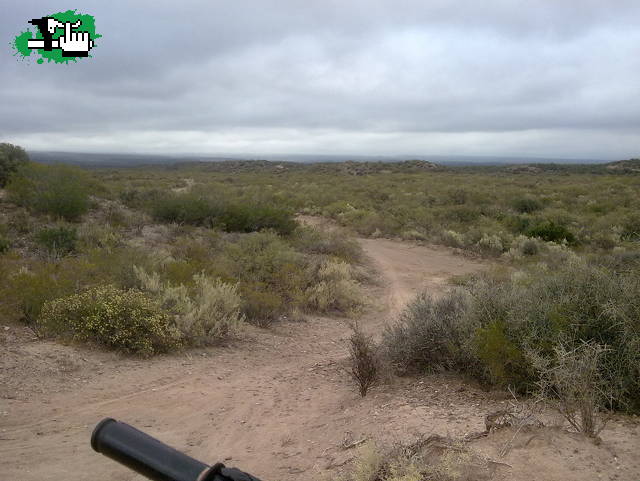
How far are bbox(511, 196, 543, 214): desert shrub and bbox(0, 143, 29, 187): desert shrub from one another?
2147 centimetres

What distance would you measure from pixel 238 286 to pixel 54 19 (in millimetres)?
5709

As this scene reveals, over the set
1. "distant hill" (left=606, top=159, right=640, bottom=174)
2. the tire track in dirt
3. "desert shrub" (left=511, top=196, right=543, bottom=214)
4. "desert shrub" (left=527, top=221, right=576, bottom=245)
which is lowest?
the tire track in dirt

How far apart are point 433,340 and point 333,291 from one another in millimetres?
4833

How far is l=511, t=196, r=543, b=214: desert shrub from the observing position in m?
25.7

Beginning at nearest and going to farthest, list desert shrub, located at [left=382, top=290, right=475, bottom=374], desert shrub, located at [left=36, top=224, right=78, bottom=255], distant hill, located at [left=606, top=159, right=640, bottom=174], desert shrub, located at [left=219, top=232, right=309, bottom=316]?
1. desert shrub, located at [left=382, top=290, right=475, bottom=374]
2. desert shrub, located at [left=219, top=232, right=309, bottom=316]
3. desert shrub, located at [left=36, top=224, right=78, bottom=255]
4. distant hill, located at [left=606, top=159, right=640, bottom=174]

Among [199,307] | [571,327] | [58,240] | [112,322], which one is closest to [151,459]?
[571,327]

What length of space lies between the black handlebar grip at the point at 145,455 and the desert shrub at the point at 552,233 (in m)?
18.2

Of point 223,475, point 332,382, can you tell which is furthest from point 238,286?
point 223,475

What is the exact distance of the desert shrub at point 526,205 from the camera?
25719 mm

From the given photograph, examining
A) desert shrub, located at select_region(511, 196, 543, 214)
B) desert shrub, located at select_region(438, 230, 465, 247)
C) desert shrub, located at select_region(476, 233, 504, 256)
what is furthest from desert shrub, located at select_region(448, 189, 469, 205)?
desert shrub, located at select_region(476, 233, 504, 256)

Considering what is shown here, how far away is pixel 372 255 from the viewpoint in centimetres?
1611

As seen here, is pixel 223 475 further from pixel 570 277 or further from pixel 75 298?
pixel 75 298

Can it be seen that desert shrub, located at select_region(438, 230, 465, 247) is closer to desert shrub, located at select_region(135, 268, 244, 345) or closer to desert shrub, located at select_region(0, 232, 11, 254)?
desert shrub, located at select_region(135, 268, 244, 345)

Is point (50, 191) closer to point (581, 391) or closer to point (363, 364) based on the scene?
point (363, 364)
